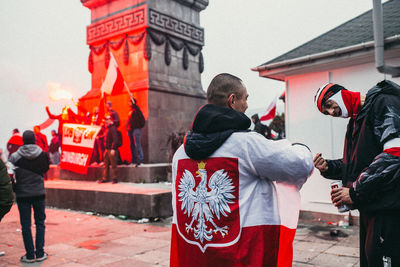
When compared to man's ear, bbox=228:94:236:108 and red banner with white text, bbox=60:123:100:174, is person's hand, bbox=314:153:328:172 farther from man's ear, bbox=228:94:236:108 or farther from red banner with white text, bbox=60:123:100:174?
red banner with white text, bbox=60:123:100:174

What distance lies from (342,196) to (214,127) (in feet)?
3.58

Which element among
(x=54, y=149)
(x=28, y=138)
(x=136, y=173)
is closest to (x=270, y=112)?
(x=136, y=173)

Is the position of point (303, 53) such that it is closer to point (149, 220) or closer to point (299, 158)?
point (149, 220)

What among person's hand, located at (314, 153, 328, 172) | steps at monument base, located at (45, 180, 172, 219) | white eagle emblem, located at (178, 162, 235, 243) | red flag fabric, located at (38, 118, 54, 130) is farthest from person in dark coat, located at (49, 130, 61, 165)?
white eagle emblem, located at (178, 162, 235, 243)

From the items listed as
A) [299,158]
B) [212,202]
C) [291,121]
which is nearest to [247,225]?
[212,202]

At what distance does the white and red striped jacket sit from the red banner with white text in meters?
10.8

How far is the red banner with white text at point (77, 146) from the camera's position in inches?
489

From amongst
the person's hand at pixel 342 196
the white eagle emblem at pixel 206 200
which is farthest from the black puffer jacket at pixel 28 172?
the person's hand at pixel 342 196

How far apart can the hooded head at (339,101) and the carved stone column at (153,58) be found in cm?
1036

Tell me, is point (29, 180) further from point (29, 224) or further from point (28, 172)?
point (29, 224)

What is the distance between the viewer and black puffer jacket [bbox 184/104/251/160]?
2.05 metres

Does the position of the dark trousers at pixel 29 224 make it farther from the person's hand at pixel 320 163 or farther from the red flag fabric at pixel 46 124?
the red flag fabric at pixel 46 124

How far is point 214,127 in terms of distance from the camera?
6.77ft

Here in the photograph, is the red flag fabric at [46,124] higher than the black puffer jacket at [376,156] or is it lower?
higher
